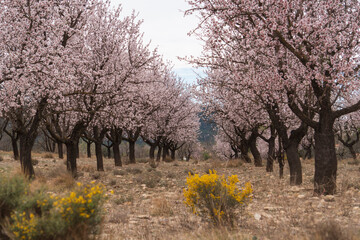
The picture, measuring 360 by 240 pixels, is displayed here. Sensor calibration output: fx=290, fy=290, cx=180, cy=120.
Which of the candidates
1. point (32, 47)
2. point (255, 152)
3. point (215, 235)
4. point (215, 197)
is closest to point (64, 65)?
point (32, 47)

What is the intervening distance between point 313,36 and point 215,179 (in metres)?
5.13

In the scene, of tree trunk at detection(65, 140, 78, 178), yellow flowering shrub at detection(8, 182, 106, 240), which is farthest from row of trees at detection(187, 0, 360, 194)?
tree trunk at detection(65, 140, 78, 178)

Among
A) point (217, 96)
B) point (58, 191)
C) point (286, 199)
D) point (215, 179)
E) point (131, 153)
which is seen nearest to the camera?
point (215, 179)

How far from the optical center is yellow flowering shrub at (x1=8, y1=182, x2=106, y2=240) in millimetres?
3629

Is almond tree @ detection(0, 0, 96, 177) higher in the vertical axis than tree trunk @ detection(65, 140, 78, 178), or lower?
higher

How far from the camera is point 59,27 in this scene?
11.3 meters

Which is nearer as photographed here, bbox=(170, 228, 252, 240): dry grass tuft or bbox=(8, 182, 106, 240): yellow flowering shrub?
bbox=(8, 182, 106, 240): yellow flowering shrub

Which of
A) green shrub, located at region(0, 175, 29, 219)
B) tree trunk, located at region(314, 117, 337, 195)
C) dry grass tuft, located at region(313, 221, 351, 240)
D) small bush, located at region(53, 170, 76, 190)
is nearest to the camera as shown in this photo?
dry grass tuft, located at region(313, 221, 351, 240)

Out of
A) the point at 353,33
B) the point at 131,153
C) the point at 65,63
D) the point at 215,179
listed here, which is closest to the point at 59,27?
the point at 65,63

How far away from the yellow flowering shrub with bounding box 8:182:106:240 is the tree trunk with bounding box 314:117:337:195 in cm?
674

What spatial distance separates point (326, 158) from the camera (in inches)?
330

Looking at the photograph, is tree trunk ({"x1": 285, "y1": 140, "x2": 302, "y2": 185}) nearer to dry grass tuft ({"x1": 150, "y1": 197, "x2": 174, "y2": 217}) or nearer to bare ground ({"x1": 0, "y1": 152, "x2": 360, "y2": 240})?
bare ground ({"x1": 0, "y1": 152, "x2": 360, "y2": 240})

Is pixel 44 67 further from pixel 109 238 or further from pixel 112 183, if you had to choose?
pixel 109 238

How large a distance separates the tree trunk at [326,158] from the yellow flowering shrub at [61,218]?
6745 mm
